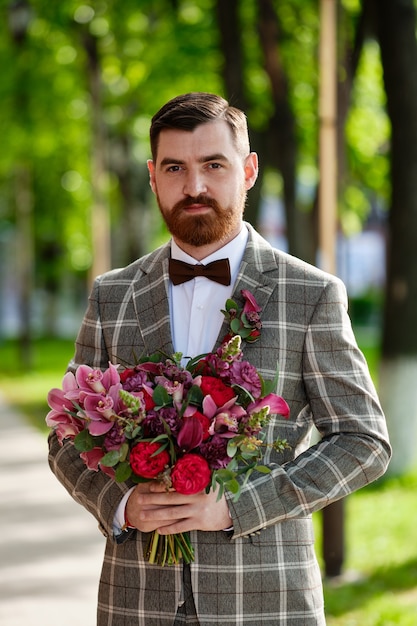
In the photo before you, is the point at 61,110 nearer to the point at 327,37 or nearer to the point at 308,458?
the point at 327,37

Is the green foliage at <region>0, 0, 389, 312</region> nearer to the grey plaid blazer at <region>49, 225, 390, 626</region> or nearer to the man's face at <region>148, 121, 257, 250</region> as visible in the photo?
the man's face at <region>148, 121, 257, 250</region>

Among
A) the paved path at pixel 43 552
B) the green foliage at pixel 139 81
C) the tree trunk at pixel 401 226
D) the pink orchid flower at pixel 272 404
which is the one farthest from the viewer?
the green foliage at pixel 139 81

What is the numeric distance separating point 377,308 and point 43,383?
76.8 ft

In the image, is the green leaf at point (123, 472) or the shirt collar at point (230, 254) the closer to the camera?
the green leaf at point (123, 472)

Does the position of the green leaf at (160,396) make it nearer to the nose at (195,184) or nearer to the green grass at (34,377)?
the nose at (195,184)

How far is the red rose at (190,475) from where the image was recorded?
7.84 ft

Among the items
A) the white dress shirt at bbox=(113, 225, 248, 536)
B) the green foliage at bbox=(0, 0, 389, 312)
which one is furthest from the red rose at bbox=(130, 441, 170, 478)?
the green foliage at bbox=(0, 0, 389, 312)

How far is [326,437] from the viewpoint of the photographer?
9.02 feet

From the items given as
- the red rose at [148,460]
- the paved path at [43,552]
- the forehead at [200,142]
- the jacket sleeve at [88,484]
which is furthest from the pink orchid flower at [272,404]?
the paved path at [43,552]

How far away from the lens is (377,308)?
40.0 metres

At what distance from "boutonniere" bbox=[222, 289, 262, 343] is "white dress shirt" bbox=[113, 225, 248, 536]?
0.41ft

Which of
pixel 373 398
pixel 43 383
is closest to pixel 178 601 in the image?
pixel 373 398

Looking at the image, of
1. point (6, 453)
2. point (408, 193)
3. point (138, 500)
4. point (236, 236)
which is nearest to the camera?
point (138, 500)

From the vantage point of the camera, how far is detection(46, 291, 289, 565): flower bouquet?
2.43 metres
